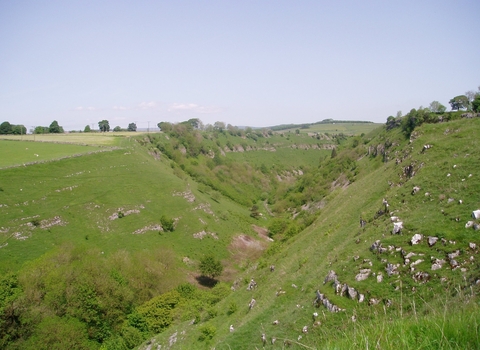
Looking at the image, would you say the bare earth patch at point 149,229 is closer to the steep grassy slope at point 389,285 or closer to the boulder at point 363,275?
the steep grassy slope at point 389,285

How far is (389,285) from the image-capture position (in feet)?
58.7

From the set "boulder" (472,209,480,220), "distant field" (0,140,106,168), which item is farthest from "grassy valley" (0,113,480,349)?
"boulder" (472,209,480,220)

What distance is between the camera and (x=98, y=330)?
127ft

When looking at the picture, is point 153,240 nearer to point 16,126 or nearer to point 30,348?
point 30,348

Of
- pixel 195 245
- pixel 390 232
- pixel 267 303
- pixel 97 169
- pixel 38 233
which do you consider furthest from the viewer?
pixel 97 169

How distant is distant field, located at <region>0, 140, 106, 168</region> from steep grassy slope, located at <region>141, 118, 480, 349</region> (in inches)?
2290

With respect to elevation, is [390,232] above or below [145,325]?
above

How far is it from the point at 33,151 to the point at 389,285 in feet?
296

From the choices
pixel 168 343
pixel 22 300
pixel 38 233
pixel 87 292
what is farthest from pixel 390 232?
pixel 38 233

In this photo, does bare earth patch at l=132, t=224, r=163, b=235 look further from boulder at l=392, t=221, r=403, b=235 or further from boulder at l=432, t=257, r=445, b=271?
boulder at l=432, t=257, r=445, b=271

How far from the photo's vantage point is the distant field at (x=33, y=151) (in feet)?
233

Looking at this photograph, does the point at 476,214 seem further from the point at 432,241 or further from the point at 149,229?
the point at 149,229

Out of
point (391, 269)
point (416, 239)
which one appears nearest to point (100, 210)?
point (391, 269)

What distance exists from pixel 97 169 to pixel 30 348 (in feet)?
169
